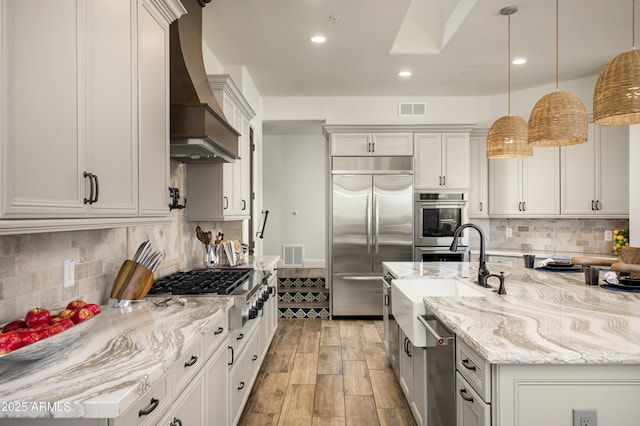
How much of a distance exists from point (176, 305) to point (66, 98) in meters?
1.14

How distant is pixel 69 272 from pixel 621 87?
2743 millimetres

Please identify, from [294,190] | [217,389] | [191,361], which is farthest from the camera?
[294,190]

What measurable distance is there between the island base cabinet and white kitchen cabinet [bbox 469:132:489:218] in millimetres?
4349

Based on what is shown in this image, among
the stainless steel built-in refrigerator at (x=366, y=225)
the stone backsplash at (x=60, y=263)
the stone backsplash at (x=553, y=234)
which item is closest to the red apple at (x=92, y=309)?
the stone backsplash at (x=60, y=263)

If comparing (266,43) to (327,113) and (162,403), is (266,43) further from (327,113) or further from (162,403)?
(162,403)

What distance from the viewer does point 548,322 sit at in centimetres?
159

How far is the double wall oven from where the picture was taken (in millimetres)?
5207

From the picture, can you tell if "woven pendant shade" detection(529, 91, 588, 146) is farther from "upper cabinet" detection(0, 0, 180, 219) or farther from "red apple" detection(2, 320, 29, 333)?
"red apple" detection(2, 320, 29, 333)

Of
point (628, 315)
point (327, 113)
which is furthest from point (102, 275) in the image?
point (327, 113)

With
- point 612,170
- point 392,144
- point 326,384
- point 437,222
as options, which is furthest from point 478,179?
point 326,384

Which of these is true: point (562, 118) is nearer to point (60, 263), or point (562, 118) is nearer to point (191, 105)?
point (191, 105)

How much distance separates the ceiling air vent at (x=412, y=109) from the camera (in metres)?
5.55

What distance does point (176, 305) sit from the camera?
201 centimetres

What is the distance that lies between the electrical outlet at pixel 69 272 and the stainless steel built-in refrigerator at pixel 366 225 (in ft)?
12.1
